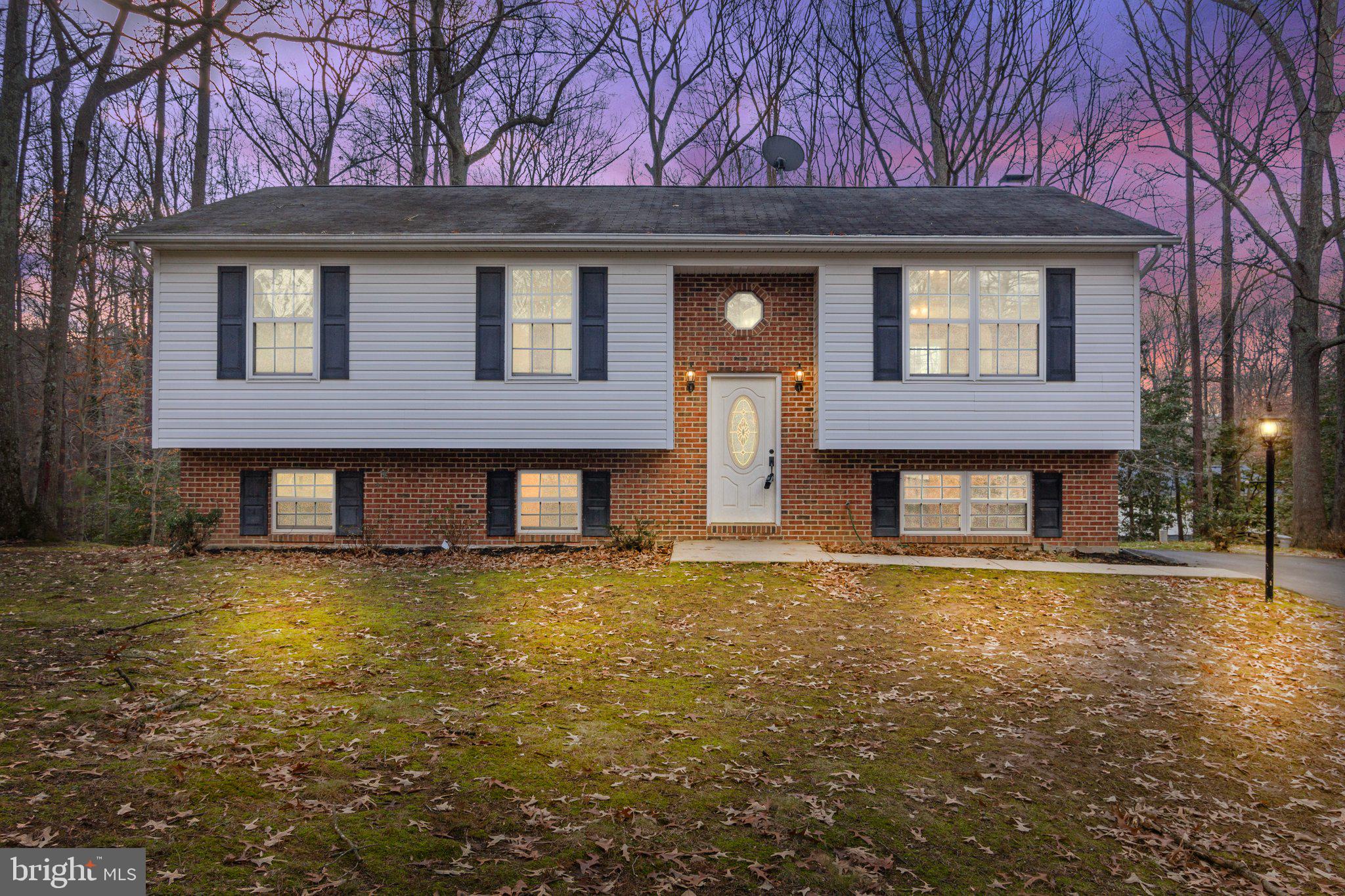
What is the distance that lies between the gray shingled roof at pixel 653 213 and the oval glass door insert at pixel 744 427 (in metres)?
2.54

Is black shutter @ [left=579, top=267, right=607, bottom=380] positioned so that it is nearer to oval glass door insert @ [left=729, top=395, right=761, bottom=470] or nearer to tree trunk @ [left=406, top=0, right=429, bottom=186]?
oval glass door insert @ [left=729, top=395, right=761, bottom=470]

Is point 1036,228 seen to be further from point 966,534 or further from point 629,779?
point 629,779

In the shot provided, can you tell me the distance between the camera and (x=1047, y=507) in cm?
1150

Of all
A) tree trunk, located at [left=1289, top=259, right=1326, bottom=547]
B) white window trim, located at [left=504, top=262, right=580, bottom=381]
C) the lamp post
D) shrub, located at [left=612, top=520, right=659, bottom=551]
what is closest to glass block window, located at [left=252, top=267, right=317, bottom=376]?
white window trim, located at [left=504, top=262, right=580, bottom=381]

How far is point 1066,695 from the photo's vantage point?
5.65 meters

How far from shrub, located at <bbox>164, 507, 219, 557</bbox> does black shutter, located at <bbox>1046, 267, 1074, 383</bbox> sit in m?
12.2

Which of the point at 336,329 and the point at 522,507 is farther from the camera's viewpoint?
the point at 522,507

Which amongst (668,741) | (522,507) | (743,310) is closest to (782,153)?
(743,310)

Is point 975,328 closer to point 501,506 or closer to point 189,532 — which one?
point 501,506

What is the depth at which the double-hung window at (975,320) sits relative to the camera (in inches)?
440

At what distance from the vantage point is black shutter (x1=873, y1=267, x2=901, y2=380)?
1120cm

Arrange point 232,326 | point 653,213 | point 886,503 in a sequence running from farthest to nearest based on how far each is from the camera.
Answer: point 653,213 < point 886,503 < point 232,326

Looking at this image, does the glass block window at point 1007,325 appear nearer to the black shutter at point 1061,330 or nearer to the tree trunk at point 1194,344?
the black shutter at point 1061,330

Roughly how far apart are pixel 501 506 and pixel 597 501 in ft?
4.75
